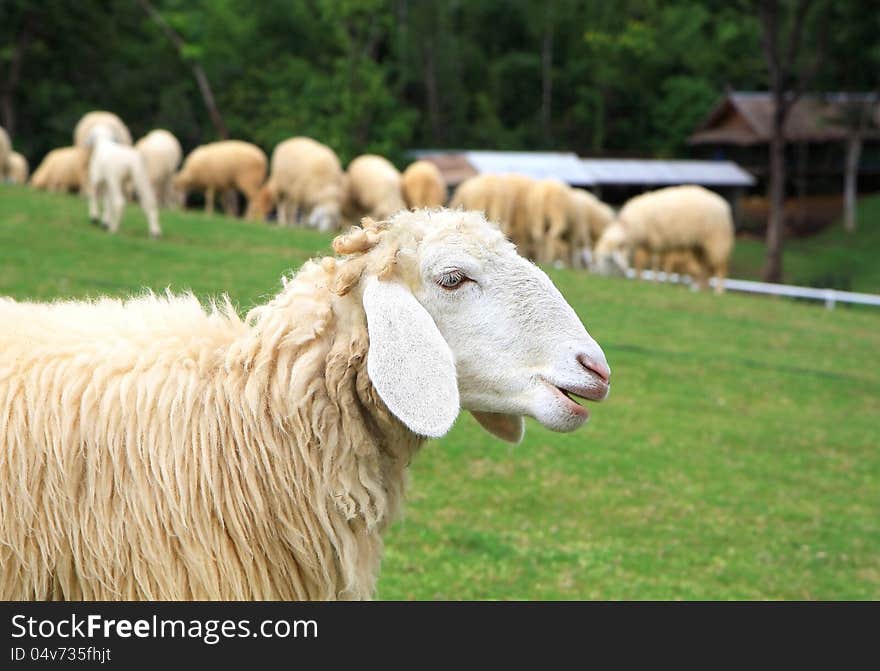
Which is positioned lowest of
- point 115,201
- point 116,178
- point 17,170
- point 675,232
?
point 675,232

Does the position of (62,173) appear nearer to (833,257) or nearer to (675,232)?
(675,232)

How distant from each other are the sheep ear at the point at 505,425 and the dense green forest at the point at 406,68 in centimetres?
3062

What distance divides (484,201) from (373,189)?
2.90 m

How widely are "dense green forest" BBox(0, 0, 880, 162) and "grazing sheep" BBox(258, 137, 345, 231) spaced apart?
1194 centimetres

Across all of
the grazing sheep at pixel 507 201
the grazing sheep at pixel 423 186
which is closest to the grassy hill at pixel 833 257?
the grazing sheep at pixel 507 201

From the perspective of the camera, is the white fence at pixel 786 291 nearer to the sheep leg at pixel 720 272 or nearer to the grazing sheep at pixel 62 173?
the sheep leg at pixel 720 272

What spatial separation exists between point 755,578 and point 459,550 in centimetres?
184

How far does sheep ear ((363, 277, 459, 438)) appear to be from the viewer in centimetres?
325

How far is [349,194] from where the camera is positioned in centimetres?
2698

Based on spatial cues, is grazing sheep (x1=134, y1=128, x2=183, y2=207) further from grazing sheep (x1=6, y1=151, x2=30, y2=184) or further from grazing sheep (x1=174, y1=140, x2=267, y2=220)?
grazing sheep (x1=6, y1=151, x2=30, y2=184)

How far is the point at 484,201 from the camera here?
81.0 feet

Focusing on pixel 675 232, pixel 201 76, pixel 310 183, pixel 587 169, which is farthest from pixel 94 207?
pixel 587 169

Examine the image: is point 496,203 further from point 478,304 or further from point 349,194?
point 478,304

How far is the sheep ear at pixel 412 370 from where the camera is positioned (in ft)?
10.7
